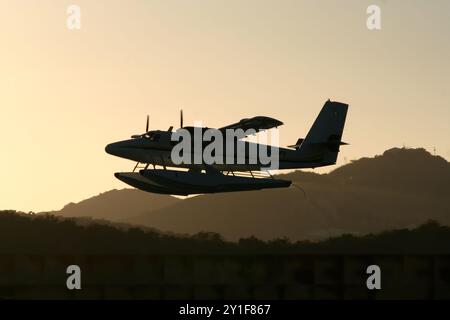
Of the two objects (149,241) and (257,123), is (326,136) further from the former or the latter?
(149,241)

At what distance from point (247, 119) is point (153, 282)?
11.4 metres

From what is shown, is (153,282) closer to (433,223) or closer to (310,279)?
(310,279)

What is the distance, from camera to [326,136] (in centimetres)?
5297

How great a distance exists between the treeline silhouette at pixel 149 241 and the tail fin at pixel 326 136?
8.32 meters

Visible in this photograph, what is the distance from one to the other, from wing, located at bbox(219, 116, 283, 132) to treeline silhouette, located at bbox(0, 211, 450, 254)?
40.9ft

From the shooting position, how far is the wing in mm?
46438

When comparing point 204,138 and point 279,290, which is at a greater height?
point 204,138

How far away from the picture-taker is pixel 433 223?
204 feet

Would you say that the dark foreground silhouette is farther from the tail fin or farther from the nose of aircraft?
the tail fin

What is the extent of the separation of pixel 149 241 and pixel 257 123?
17.1 m

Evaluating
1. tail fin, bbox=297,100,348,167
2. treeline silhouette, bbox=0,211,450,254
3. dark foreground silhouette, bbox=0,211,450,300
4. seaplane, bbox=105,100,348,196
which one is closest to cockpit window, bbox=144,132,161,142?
seaplane, bbox=105,100,348,196

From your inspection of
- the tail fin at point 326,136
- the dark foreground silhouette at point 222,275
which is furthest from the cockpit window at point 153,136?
the tail fin at point 326,136

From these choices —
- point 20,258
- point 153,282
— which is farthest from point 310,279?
point 20,258

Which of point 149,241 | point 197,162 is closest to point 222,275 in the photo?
point 197,162
